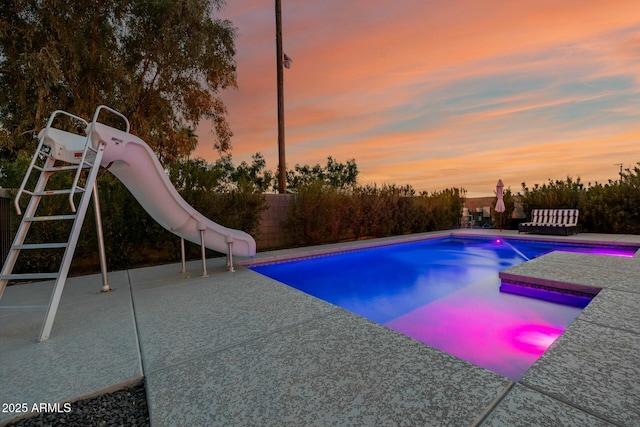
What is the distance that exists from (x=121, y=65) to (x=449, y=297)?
10.2 metres

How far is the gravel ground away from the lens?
1.37 m

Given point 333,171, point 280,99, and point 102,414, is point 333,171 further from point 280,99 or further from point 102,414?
point 102,414

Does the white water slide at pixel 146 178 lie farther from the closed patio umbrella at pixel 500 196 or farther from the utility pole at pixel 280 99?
the closed patio umbrella at pixel 500 196

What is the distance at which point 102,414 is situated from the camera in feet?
4.67

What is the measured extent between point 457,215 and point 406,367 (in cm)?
1235

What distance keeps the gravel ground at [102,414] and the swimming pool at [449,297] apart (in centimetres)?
250

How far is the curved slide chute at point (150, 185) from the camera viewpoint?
3143 mm

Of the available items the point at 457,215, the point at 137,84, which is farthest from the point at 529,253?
the point at 137,84

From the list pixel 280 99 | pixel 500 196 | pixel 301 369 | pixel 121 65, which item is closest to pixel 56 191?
pixel 301 369

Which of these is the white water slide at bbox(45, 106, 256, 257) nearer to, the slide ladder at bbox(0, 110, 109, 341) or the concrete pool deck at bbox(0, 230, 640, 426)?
the slide ladder at bbox(0, 110, 109, 341)

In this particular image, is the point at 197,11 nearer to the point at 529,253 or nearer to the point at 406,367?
the point at 406,367

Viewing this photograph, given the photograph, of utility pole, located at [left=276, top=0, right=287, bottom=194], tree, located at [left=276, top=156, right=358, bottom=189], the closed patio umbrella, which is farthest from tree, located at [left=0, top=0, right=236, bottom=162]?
tree, located at [left=276, top=156, right=358, bottom=189]

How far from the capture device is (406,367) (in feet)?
5.48

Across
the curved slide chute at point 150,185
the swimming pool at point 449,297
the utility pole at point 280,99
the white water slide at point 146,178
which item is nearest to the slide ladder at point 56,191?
the white water slide at point 146,178
